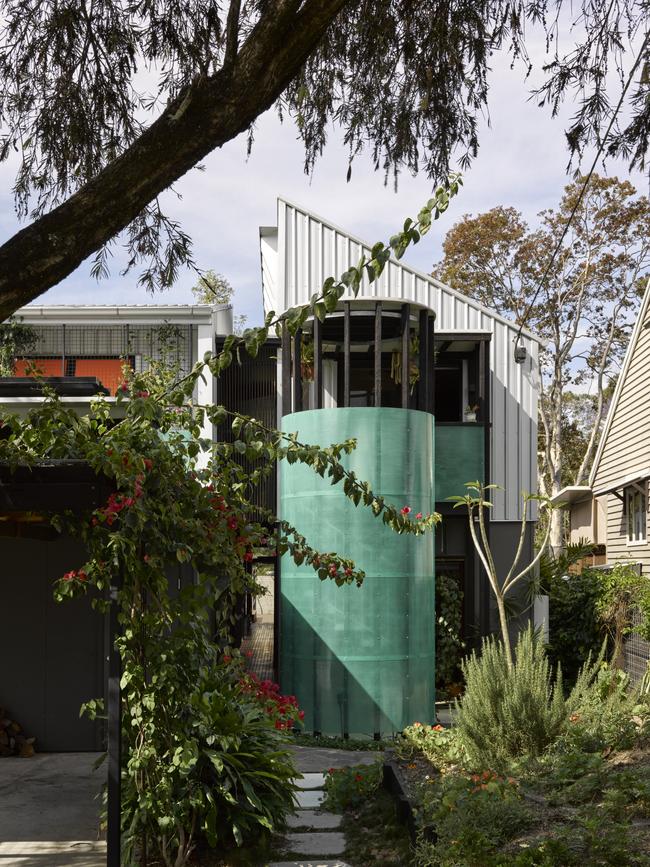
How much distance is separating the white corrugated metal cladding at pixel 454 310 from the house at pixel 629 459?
2920 mm

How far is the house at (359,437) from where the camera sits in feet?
38.5

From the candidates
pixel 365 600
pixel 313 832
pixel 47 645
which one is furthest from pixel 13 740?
pixel 313 832

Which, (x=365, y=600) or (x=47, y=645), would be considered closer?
(x=47, y=645)

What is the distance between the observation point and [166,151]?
3770mm

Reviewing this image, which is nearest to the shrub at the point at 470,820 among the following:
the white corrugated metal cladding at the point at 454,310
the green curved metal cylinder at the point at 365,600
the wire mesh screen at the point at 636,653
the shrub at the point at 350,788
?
the shrub at the point at 350,788

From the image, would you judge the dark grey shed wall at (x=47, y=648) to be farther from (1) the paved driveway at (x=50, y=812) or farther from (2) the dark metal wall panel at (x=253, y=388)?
(2) the dark metal wall panel at (x=253, y=388)

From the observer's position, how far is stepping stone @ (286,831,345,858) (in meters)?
6.29

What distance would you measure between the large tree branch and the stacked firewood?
7.76 meters

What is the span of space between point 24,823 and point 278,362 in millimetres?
8403

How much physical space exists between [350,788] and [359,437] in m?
5.36

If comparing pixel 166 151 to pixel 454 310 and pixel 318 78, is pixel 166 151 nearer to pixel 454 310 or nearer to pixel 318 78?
pixel 318 78

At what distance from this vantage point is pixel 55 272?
3.57 metres

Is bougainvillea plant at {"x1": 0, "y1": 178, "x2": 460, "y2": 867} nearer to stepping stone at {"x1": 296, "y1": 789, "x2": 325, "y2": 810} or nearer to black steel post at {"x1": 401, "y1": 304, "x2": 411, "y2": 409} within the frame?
stepping stone at {"x1": 296, "y1": 789, "x2": 325, "y2": 810}

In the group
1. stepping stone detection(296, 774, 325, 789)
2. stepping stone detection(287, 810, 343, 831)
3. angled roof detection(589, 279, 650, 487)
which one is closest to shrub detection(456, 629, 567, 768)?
stepping stone detection(287, 810, 343, 831)
